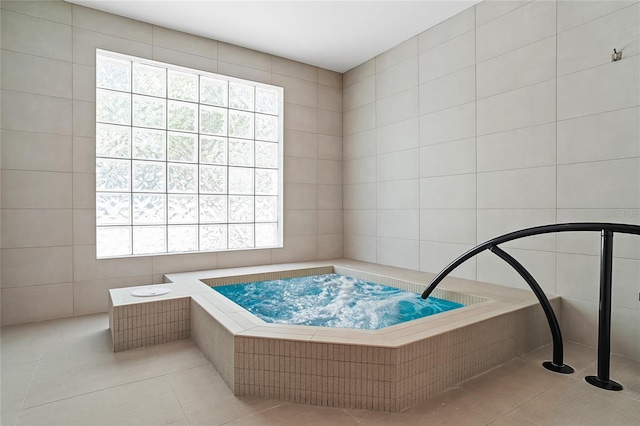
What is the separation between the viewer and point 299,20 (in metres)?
3.68

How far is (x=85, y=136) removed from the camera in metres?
3.42

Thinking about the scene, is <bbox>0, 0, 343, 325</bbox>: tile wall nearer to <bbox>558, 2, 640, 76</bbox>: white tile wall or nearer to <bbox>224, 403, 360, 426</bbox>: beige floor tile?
<bbox>224, 403, 360, 426</bbox>: beige floor tile

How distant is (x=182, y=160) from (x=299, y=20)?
6.64 ft

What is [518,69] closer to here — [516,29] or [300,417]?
[516,29]

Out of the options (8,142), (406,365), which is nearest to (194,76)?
(8,142)

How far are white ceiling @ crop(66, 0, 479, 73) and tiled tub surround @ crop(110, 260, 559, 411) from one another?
2.85 metres

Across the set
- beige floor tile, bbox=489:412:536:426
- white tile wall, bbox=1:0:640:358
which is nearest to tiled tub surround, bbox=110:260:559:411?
beige floor tile, bbox=489:412:536:426

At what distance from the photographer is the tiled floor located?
169 centimetres

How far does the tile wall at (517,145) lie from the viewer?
2463mm

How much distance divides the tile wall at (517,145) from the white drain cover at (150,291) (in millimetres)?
2628

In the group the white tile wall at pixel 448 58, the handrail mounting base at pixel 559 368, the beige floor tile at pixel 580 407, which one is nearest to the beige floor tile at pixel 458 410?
the beige floor tile at pixel 580 407

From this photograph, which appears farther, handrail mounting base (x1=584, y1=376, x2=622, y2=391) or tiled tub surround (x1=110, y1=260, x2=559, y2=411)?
handrail mounting base (x1=584, y1=376, x2=622, y2=391)

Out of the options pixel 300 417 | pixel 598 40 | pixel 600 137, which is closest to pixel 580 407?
pixel 300 417

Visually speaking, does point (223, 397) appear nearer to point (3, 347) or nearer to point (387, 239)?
point (3, 347)
